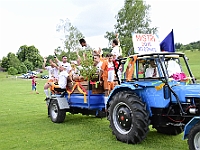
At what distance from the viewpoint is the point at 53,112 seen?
1057 cm

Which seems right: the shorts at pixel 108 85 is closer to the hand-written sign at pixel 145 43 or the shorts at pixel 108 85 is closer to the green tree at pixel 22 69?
the hand-written sign at pixel 145 43

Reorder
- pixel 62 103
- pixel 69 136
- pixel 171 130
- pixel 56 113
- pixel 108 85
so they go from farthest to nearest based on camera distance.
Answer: pixel 56 113, pixel 62 103, pixel 108 85, pixel 69 136, pixel 171 130

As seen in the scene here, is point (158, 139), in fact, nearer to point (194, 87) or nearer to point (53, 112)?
point (194, 87)

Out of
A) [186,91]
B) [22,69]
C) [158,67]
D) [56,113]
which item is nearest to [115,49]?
[56,113]

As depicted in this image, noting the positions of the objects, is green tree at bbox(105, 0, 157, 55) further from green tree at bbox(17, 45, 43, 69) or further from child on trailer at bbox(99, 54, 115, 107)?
green tree at bbox(17, 45, 43, 69)

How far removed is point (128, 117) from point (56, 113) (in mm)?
3665

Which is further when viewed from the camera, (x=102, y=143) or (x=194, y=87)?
(x=102, y=143)

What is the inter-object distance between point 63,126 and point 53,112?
3.30ft

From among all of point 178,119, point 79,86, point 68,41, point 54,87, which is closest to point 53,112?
point 54,87

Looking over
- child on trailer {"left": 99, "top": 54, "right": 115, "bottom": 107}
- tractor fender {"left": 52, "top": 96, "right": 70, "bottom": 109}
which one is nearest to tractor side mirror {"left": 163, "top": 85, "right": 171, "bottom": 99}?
child on trailer {"left": 99, "top": 54, "right": 115, "bottom": 107}

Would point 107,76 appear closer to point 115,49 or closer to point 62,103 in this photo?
point 115,49

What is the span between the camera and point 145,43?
7.56 m

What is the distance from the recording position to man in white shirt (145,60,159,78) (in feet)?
23.9

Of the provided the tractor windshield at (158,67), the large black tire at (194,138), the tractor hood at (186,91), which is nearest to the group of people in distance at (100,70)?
the tractor windshield at (158,67)
